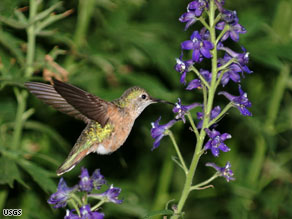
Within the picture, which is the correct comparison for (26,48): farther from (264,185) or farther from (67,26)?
(264,185)

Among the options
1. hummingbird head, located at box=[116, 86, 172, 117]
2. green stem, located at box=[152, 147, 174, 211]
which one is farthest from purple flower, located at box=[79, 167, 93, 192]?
green stem, located at box=[152, 147, 174, 211]

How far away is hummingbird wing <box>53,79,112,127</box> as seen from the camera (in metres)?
3.61

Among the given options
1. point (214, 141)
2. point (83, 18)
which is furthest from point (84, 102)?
point (83, 18)

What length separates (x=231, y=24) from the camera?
3365 millimetres

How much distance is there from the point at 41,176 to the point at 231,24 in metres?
2.22

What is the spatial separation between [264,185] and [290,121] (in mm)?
954

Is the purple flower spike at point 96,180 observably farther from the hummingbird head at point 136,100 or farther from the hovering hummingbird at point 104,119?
the hummingbird head at point 136,100

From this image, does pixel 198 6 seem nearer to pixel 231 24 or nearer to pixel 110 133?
pixel 231 24

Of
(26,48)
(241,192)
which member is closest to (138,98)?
(26,48)

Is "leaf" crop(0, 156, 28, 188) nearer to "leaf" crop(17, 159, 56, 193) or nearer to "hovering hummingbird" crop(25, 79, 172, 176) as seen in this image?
"leaf" crop(17, 159, 56, 193)

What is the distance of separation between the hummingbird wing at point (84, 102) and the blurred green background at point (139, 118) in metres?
0.65

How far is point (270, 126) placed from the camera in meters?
6.27

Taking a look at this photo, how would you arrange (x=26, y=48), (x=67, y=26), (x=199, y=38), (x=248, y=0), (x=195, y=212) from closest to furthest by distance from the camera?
(x=199, y=38)
(x=26, y=48)
(x=67, y=26)
(x=195, y=212)
(x=248, y=0)

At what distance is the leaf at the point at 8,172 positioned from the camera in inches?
163
